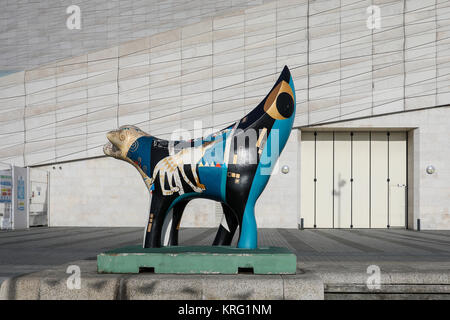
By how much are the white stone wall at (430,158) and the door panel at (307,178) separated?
107 inches

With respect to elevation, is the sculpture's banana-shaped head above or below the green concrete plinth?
above

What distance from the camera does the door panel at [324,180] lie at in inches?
763

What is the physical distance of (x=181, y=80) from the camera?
1881 cm

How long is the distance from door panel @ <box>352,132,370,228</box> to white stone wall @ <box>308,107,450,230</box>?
1284 mm

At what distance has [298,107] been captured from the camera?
18547mm

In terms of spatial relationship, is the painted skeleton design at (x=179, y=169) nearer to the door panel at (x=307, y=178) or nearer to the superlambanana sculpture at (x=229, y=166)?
the superlambanana sculpture at (x=229, y=166)

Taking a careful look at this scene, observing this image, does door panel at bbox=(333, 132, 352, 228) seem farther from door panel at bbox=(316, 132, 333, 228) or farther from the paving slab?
the paving slab

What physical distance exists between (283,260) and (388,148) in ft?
54.0

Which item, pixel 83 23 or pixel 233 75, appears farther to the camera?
pixel 83 23

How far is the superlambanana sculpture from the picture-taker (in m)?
4.76

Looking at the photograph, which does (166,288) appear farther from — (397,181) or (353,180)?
(397,181)

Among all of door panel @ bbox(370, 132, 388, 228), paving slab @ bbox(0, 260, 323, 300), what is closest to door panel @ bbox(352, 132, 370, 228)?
door panel @ bbox(370, 132, 388, 228)

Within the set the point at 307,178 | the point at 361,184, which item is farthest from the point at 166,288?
the point at 361,184

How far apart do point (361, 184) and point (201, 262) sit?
16.3m
